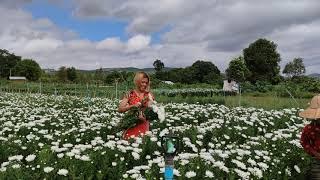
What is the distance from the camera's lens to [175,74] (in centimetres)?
8269

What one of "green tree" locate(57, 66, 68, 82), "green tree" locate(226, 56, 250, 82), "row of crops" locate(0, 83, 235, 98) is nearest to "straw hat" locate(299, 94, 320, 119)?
"row of crops" locate(0, 83, 235, 98)

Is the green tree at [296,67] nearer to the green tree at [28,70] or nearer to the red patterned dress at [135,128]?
the green tree at [28,70]

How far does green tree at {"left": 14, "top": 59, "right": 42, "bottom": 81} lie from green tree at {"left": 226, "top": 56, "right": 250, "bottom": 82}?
56.2m

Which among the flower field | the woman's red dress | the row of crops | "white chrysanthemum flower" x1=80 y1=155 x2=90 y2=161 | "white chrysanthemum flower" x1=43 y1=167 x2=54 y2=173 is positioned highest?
the woman's red dress

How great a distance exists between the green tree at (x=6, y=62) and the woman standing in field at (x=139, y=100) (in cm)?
11728

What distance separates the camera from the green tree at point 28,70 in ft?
372

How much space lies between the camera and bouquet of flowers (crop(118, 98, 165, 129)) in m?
7.83

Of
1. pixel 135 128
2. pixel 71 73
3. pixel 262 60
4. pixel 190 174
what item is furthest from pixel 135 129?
Answer: pixel 71 73

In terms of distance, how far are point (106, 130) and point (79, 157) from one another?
379 centimetres

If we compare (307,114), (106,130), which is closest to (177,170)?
(307,114)

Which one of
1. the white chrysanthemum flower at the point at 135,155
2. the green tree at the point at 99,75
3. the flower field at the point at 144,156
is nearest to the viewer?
the flower field at the point at 144,156

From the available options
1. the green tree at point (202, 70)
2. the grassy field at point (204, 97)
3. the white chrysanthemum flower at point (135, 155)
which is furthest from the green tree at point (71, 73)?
the white chrysanthemum flower at point (135, 155)

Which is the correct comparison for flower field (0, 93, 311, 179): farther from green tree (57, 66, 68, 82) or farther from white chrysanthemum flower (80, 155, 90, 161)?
green tree (57, 66, 68, 82)

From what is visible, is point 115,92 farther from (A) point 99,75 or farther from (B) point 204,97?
(A) point 99,75
